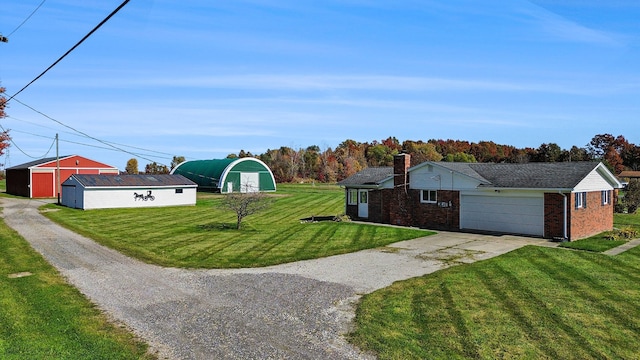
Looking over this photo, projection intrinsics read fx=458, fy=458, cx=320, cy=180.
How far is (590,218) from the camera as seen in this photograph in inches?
885

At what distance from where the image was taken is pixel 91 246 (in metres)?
19.2

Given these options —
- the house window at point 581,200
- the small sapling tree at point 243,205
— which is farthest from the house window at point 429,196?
the small sapling tree at point 243,205

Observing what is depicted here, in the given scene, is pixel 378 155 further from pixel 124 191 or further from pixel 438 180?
pixel 438 180

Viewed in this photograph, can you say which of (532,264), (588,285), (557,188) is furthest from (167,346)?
(557,188)

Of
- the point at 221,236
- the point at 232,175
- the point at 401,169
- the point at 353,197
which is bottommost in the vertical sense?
the point at 221,236

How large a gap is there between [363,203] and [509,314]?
761 inches

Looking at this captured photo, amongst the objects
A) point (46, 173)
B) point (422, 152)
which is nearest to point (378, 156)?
point (422, 152)

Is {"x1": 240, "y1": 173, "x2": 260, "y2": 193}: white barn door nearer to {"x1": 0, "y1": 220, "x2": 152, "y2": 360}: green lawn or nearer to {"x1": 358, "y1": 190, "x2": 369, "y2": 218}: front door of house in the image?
{"x1": 358, "y1": 190, "x2": 369, "y2": 218}: front door of house

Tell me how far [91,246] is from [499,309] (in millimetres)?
16269

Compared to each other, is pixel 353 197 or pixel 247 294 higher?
pixel 353 197

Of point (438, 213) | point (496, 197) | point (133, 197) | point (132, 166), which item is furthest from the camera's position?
point (132, 166)

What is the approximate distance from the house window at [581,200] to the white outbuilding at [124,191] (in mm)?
32102

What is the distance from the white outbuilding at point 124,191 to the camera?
3741 centimetres

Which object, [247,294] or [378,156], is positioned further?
[378,156]
